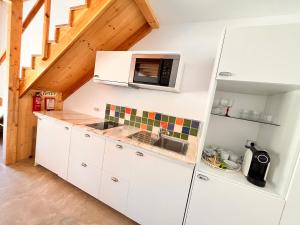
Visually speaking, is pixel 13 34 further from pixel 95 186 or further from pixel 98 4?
pixel 95 186

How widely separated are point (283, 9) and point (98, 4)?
5.62 ft

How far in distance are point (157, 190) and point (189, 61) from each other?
1.48 metres

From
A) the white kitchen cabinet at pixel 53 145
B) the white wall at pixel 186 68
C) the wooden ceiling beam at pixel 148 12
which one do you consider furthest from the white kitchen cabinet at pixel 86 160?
the wooden ceiling beam at pixel 148 12

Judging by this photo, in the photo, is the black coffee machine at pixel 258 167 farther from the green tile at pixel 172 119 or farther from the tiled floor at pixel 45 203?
the tiled floor at pixel 45 203

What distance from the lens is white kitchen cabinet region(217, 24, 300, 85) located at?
0.96 meters

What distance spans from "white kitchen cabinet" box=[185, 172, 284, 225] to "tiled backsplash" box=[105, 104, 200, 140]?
2.37 ft

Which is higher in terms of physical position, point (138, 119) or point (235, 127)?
point (235, 127)

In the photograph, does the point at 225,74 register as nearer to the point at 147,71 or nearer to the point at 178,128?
the point at 147,71

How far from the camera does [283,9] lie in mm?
1396

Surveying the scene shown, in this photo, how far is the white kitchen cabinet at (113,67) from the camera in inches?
70.5

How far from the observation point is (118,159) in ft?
5.17

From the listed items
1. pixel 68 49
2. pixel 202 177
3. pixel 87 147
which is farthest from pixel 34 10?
pixel 202 177

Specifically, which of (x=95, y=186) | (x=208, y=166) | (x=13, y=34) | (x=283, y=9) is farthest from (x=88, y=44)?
(x=283, y=9)

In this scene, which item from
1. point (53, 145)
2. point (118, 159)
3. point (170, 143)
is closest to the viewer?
point (118, 159)
